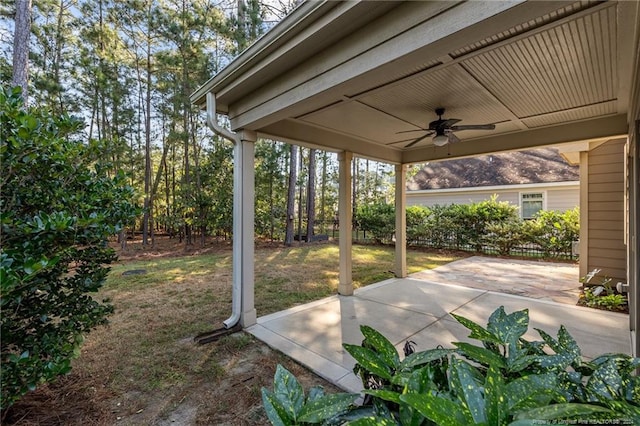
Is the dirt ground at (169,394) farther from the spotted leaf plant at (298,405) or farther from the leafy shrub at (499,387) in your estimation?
the leafy shrub at (499,387)

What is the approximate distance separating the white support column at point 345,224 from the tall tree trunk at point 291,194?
222 inches

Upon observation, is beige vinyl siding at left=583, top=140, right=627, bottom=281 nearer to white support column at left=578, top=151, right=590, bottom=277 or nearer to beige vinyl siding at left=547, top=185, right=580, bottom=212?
white support column at left=578, top=151, right=590, bottom=277

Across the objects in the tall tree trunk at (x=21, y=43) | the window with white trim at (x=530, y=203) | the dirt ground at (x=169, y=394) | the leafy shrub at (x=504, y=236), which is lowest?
the dirt ground at (x=169, y=394)

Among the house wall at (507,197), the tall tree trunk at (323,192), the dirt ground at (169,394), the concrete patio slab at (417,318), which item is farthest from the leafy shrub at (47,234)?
the tall tree trunk at (323,192)

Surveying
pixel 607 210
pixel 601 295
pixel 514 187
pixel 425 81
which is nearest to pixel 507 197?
pixel 514 187

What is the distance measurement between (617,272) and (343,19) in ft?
20.1

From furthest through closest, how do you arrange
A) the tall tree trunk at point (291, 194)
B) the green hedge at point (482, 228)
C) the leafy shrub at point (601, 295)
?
1. the tall tree trunk at point (291, 194)
2. the green hedge at point (482, 228)
3. the leafy shrub at point (601, 295)

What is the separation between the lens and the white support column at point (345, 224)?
490 centimetres

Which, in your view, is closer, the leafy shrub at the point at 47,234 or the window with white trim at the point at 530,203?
the leafy shrub at the point at 47,234

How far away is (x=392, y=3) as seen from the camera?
1742 millimetres

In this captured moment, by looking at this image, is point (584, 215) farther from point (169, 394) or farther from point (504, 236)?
point (169, 394)

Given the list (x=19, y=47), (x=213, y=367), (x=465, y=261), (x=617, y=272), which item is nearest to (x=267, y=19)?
(x=19, y=47)

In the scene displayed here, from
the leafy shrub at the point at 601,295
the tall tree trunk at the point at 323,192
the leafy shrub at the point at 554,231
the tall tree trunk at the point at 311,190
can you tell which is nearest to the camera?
the leafy shrub at the point at 601,295

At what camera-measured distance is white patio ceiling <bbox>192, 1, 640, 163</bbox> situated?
1685 millimetres
